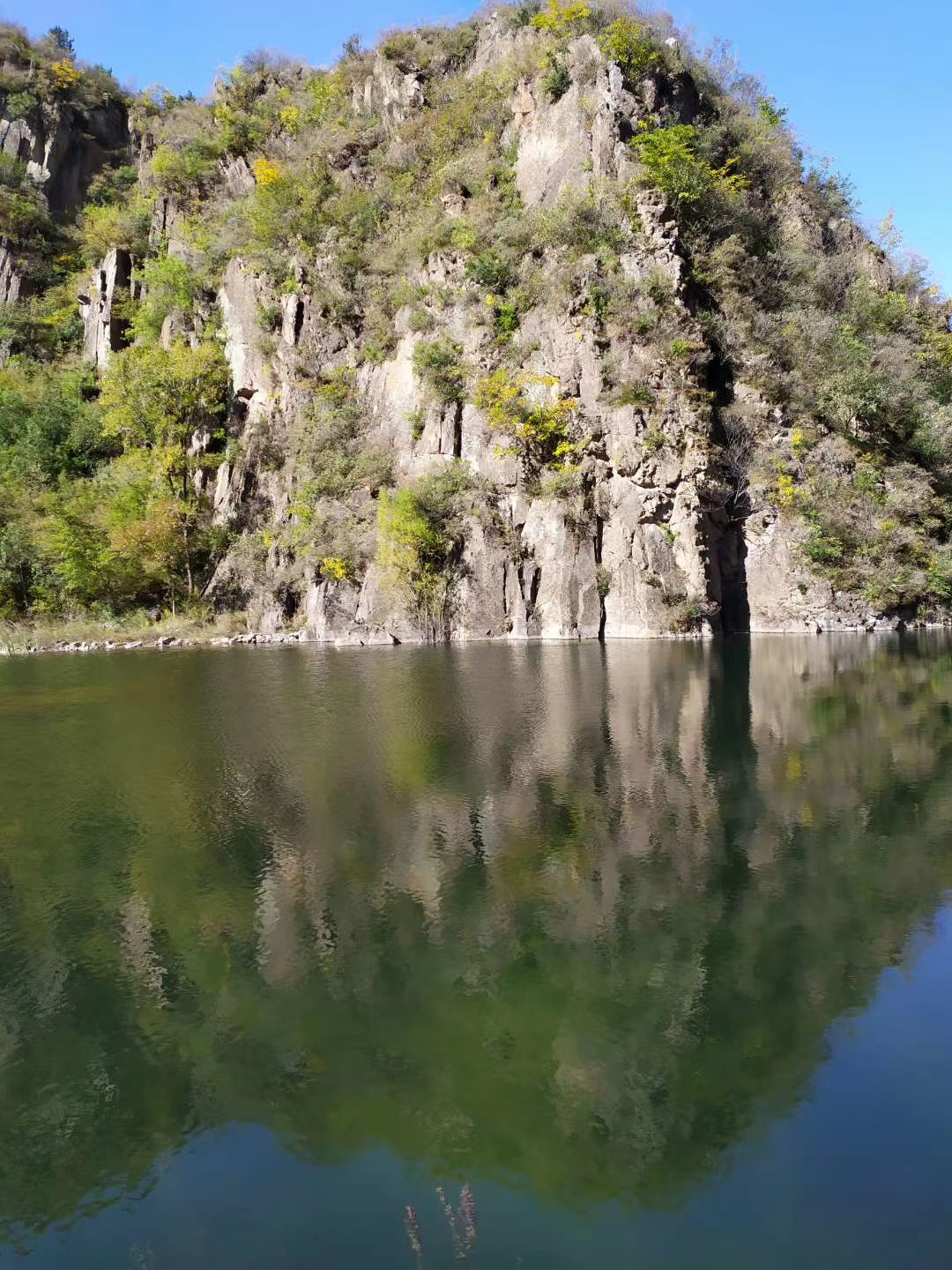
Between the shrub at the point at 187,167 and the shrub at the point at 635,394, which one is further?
the shrub at the point at 187,167

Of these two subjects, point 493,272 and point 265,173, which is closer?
point 493,272

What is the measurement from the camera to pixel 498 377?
38.6m

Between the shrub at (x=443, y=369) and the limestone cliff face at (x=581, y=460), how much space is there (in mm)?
555

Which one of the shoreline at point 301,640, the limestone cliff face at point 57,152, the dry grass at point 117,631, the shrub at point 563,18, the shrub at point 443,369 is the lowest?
the shoreline at point 301,640

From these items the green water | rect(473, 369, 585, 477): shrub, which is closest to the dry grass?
rect(473, 369, 585, 477): shrub

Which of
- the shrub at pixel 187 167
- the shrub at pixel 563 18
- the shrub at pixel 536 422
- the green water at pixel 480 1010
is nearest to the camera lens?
the green water at pixel 480 1010

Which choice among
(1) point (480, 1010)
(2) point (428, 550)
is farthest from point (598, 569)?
→ (1) point (480, 1010)

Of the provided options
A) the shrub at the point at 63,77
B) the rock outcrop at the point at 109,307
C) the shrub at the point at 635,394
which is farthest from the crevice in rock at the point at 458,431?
the shrub at the point at 63,77

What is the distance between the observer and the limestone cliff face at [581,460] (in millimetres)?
35719

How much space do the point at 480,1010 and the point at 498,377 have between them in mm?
35404

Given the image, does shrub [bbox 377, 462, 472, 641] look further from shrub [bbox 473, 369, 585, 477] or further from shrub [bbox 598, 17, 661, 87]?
shrub [bbox 598, 17, 661, 87]

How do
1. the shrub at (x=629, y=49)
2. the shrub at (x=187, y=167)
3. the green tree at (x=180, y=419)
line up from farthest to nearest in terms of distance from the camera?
1. the shrub at (x=187, y=167)
2. the green tree at (x=180, y=419)
3. the shrub at (x=629, y=49)

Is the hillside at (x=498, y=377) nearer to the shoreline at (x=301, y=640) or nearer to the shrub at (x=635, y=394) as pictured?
the shrub at (x=635, y=394)

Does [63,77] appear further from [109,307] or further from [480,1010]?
[480,1010]
